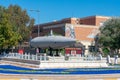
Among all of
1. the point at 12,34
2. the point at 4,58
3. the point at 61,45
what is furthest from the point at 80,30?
the point at 61,45

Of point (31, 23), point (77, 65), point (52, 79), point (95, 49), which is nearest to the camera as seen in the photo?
point (52, 79)

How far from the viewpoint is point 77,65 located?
34.7m

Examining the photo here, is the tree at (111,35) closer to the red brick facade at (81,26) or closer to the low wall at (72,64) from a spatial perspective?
the red brick facade at (81,26)

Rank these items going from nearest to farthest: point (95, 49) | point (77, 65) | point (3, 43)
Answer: point (77, 65), point (3, 43), point (95, 49)

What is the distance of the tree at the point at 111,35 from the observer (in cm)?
6194

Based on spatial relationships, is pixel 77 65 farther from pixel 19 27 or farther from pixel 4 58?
pixel 19 27

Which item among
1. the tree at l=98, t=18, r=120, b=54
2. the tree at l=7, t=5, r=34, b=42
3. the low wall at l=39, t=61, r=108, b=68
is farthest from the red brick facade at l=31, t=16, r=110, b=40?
the low wall at l=39, t=61, r=108, b=68

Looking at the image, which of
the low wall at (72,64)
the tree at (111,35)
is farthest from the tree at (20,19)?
the low wall at (72,64)

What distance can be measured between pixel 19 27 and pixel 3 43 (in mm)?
24924

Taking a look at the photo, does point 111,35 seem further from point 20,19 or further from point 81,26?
point 20,19

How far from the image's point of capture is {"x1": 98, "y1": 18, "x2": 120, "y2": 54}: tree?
2438 inches

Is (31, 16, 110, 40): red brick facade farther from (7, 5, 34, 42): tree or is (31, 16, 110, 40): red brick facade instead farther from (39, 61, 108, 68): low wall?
(39, 61, 108, 68): low wall

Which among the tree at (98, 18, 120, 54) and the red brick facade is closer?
the tree at (98, 18, 120, 54)

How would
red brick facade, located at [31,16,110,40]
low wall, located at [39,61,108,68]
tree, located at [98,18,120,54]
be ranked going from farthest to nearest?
red brick facade, located at [31,16,110,40], tree, located at [98,18,120,54], low wall, located at [39,61,108,68]
